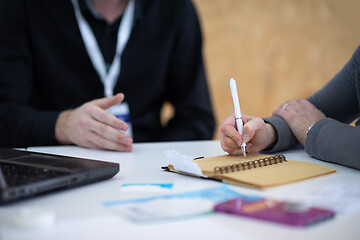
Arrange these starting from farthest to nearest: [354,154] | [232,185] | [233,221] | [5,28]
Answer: [5,28] → [354,154] → [232,185] → [233,221]

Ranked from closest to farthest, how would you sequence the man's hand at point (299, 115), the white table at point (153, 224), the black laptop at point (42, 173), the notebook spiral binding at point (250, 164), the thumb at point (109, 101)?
the white table at point (153, 224), the black laptop at point (42, 173), the notebook spiral binding at point (250, 164), the man's hand at point (299, 115), the thumb at point (109, 101)

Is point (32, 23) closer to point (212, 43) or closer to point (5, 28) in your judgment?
point (5, 28)

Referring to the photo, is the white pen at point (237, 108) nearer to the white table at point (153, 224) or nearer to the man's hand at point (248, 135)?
the man's hand at point (248, 135)

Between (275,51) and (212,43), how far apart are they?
61cm

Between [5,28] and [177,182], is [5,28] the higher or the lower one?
the higher one

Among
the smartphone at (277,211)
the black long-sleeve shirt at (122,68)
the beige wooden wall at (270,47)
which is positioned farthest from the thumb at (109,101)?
the beige wooden wall at (270,47)

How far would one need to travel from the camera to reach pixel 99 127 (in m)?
1.09

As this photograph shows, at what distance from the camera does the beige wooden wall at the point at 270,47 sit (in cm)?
369

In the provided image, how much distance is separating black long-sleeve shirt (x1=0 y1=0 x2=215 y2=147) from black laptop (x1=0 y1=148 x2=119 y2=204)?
29.8 inches

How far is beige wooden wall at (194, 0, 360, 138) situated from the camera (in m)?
3.69

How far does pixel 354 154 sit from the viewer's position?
2.50 ft

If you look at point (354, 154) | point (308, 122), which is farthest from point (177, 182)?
point (308, 122)

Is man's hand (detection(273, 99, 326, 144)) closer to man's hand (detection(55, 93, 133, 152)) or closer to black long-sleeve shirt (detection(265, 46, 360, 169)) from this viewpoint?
black long-sleeve shirt (detection(265, 46, 360, 169))

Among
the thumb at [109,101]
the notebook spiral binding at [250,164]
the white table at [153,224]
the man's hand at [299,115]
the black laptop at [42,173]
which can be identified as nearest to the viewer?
the white table at [153,224]
